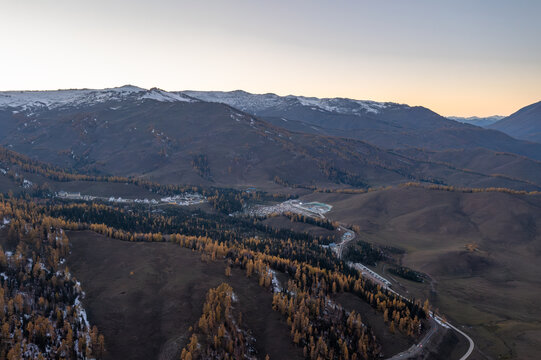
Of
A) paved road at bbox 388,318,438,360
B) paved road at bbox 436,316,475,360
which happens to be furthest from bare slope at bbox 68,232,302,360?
paved road at bbox 436,316,475,360

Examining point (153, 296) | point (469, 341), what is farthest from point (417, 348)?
point (153, 296)

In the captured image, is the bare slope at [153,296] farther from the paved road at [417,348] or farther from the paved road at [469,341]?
the paved road at [469,341]

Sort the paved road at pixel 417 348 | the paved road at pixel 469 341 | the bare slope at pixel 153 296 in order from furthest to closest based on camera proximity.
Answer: the paved road at pixel 469 341 < the paved road at pixel 417 348 < the bare slope at pixel 153 296

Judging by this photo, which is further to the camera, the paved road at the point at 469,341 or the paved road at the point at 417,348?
the paved road at the point at 469,341

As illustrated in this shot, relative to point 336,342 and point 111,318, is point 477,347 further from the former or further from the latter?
point 111,318

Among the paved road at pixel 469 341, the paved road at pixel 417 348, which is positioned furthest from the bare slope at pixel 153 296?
the paved road at pixel 469 341

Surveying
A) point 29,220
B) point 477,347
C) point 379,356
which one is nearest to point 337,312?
point 379,356

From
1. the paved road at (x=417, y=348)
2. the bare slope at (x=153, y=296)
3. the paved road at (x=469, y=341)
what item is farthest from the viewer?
the paved road at (x=469, y=341)

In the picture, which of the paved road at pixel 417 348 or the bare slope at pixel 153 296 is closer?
the bare slope at pixel 153 296

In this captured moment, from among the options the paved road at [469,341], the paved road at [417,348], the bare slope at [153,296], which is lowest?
the paved road at [469,341]

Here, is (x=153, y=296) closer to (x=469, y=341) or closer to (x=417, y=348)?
(x=417, y=348)

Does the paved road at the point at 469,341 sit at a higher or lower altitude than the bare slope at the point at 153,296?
lower

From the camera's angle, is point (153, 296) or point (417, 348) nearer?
point (417, 348)

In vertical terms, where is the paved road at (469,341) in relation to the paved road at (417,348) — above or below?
below
